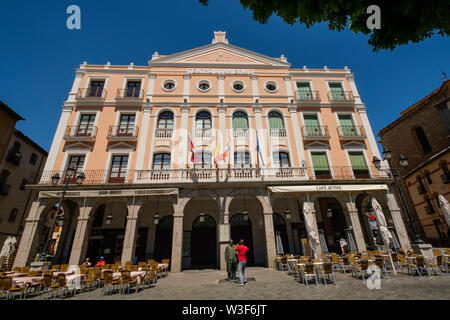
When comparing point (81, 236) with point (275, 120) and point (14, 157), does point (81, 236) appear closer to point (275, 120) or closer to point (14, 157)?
point (14, 157)

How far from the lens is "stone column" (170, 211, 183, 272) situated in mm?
12398

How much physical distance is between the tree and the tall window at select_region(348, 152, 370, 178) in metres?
14.5

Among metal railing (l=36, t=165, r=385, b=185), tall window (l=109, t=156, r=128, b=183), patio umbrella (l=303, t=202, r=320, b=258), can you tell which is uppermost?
tall window (l=109, t=156, r=128, b=183)

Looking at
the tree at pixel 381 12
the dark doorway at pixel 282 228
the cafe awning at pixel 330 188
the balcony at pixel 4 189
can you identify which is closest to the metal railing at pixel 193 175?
the cafe awning at pixel 330 188

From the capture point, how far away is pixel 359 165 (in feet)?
53.4

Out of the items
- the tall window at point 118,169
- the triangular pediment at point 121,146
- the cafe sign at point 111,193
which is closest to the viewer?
the cafe sign at point 111,193

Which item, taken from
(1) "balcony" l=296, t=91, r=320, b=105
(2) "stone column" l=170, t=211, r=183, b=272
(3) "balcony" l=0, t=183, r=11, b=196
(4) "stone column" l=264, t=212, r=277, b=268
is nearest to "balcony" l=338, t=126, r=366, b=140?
(1) "balcony" l=296, t=91, r=320, b=105

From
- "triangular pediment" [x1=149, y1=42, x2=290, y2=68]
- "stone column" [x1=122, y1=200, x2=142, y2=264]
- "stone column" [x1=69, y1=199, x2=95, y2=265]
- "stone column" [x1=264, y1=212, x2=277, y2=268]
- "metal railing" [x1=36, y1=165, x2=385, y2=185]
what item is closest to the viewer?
"stone column" [x1=69, y1=199, x2=95, y2=265]

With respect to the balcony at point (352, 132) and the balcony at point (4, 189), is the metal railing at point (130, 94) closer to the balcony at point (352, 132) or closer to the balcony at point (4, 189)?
the balcony at point (4, 189)

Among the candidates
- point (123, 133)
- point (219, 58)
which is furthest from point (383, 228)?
point (219, 58)

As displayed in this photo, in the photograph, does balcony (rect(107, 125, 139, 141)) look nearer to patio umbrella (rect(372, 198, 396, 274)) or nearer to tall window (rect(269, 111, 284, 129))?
tall window (rect(269, 111, 284, 129))

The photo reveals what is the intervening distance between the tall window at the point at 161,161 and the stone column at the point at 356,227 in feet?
41.5

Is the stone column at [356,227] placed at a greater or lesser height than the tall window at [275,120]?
lesser

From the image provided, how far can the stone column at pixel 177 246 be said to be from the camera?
12.4m
